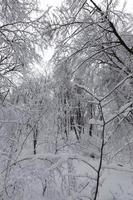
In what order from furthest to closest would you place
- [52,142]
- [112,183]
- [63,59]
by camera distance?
1. [112,183]
2. [52,142]
3. [63,59]

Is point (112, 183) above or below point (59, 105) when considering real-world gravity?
below

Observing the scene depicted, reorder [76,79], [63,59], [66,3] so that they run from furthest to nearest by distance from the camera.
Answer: [76,79]
[63,59]
[66,3]

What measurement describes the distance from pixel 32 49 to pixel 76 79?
0.88 metres

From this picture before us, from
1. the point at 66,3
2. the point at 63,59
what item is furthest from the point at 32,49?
the point at 66,3

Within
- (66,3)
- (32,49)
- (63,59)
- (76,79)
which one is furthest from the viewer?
(76,79)

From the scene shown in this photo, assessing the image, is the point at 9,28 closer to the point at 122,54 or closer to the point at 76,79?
the point at 76,79

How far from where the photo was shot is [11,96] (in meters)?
4.79

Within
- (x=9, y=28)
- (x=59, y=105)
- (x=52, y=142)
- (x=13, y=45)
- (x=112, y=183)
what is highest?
(x=9, y=28)

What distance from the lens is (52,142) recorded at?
7.82 meters

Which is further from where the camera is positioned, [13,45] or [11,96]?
[11,96]

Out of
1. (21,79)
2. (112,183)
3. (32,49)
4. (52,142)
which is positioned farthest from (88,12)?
(112,183)

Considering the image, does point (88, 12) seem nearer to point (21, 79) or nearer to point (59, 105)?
point (21, 79)

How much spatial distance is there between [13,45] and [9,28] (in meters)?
0.33

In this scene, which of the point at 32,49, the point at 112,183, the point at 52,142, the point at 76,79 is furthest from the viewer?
the point at 112,183
